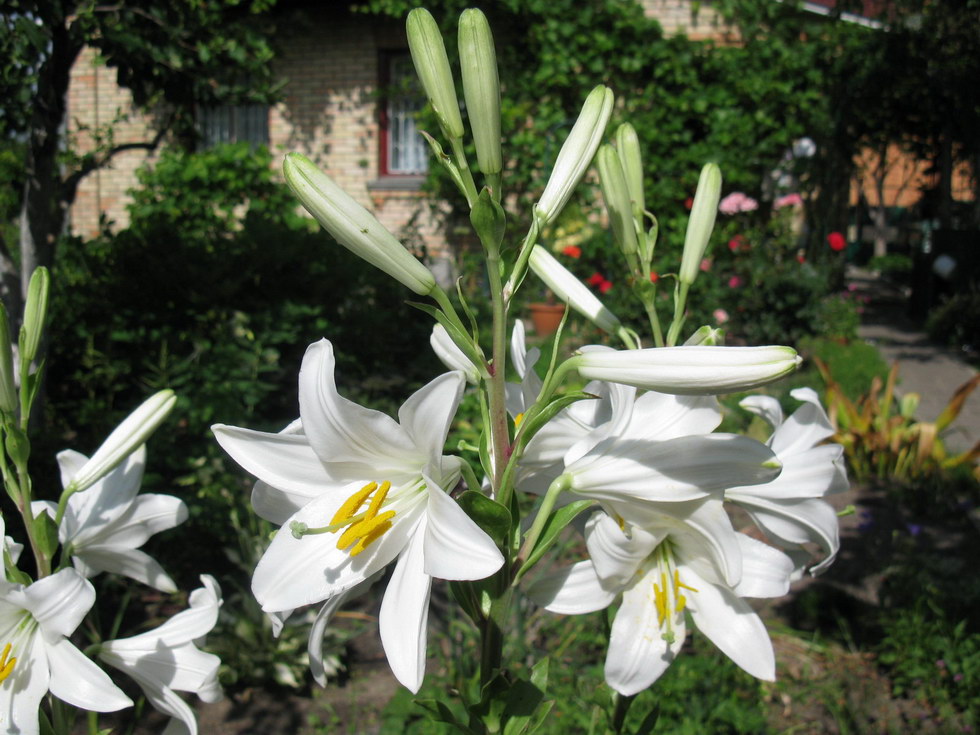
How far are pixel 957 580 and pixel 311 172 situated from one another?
3.78 m

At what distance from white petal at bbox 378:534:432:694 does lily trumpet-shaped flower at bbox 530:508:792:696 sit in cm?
20

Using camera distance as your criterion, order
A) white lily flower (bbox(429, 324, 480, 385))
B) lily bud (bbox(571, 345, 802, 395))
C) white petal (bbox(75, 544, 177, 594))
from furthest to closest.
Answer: white petal (bbox(75, 544, 177, 594))
white lily flower (bbox(429, 324, 480, 385))
lily bud (bbox(571, 345, 802, 395))

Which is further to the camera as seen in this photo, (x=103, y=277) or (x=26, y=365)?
(x=103, y=277)

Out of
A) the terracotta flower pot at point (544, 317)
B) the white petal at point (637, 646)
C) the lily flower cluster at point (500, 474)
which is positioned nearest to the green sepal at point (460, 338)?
the lily flower cluster at point (500, 474)

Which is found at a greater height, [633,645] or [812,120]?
[812,120]

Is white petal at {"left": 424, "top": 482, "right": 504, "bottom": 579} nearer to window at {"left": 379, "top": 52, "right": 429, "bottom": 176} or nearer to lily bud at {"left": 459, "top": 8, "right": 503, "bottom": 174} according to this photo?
lily bud at {"left": 459, "top": 8, "right": 503, "bottom": 174}

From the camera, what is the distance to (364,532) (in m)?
0.93

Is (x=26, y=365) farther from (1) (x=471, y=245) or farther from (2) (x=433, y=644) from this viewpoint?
(1) (x=471, y=245)

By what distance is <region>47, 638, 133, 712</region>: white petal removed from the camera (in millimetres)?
1060

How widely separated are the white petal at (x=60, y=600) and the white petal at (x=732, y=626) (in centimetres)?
83

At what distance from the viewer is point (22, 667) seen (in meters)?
1.11

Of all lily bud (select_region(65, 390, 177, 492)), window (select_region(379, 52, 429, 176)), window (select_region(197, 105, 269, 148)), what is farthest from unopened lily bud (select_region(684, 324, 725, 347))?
window (select_region(197, 105, 269, 148))

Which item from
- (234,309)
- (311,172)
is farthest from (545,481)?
(234,309)

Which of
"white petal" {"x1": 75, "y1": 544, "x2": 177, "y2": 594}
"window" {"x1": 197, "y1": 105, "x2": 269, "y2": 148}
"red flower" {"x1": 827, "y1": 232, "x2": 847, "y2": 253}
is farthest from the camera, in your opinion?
"window" {"x1": 197, "y1": 105, "x2": 269, "y2": 148}
